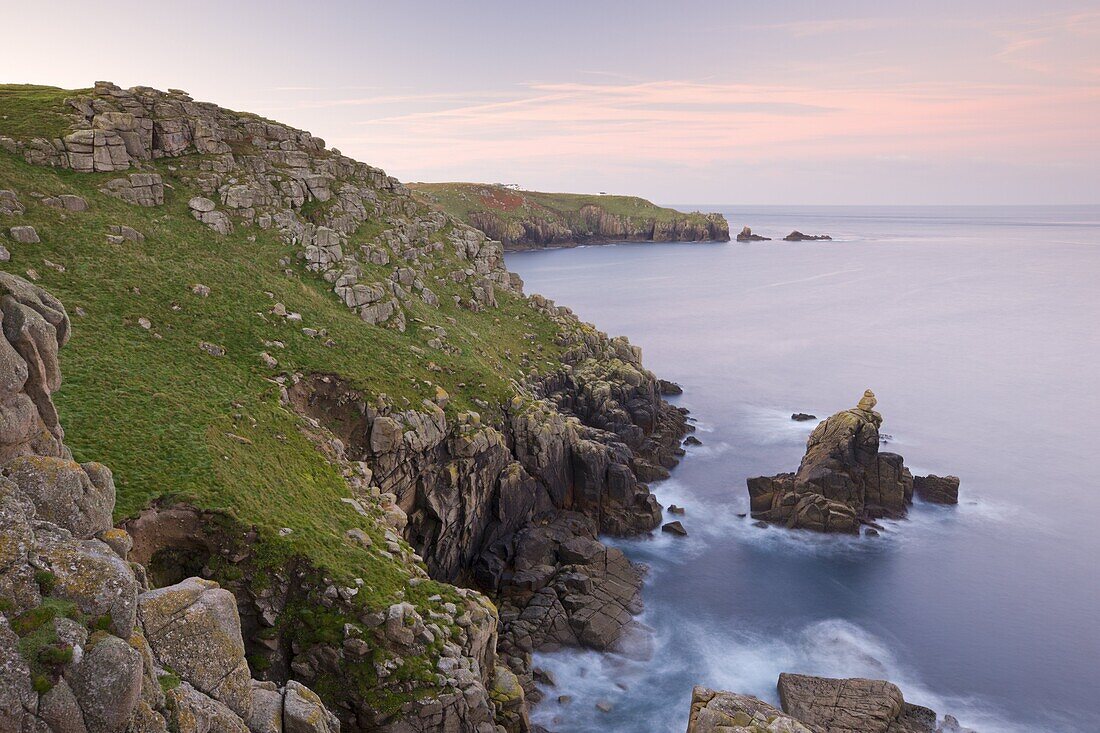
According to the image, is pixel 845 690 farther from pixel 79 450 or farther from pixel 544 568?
pixel 79 450

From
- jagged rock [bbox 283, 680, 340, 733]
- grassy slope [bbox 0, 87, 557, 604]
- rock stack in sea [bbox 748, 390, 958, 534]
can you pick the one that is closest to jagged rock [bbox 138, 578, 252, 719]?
jagged rock [bbox 283, 680, 340, 733]

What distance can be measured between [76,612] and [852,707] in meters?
37.2

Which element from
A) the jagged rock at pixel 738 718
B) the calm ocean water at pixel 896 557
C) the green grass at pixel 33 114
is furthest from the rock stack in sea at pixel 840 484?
the green grass at pixel 33 114

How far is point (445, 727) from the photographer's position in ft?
86.2

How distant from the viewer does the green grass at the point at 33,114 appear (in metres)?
52.8

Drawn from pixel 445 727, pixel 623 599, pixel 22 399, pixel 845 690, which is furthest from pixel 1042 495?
pixel 22 399

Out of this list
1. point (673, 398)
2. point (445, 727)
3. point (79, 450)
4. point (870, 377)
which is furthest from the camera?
point (870, 377)

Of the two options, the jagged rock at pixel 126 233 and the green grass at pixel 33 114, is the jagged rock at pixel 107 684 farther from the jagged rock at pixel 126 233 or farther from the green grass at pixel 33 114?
the green grass at pixel 33 114

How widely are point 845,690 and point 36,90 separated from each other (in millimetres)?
80733

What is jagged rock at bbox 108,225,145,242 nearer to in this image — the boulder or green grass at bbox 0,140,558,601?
green grass at bbox 0,140,558,601

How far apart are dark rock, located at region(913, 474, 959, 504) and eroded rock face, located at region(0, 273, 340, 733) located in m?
63.4

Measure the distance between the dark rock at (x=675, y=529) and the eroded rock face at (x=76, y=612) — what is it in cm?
4087

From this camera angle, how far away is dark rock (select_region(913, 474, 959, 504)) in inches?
2591

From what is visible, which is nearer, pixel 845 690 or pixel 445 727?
pixel 445 727
